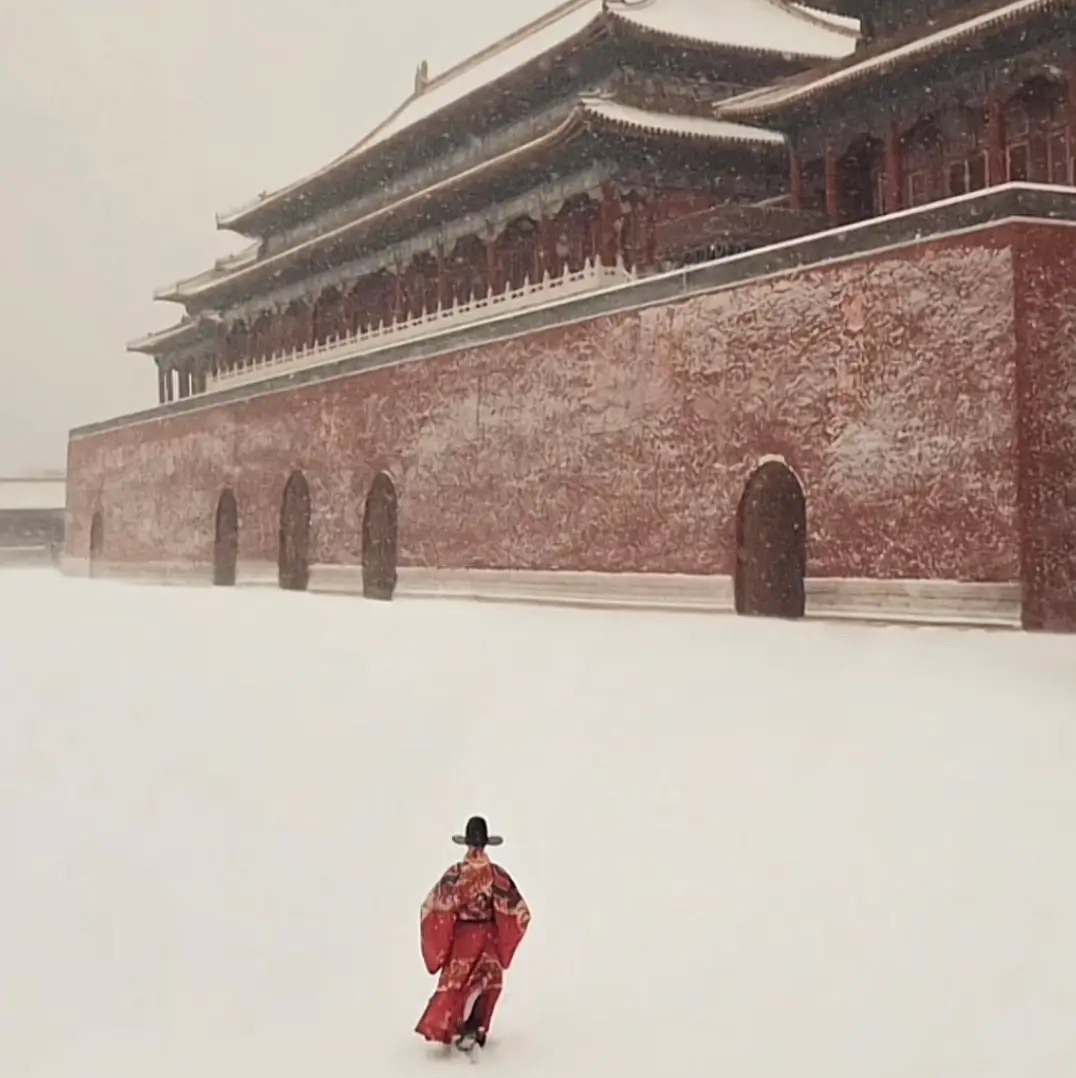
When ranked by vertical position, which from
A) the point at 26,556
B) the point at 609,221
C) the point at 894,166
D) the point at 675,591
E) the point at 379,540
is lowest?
the point at 675,591

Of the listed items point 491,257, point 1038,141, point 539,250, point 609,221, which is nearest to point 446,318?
point 491,257

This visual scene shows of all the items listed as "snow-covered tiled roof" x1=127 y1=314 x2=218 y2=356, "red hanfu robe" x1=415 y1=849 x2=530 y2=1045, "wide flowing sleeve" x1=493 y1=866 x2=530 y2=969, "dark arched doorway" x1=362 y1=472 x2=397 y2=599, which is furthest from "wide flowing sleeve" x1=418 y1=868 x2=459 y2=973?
"snow-covered tiled roof" x1=127 y1=314 x2=218 y2=356

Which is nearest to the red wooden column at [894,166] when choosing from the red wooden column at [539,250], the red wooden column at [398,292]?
the red wooden column at [539,250]

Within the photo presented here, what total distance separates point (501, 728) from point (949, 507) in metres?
4.84

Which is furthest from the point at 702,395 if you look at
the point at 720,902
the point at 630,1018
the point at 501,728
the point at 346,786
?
the point at 630,1018

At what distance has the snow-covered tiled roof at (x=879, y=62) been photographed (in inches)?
480

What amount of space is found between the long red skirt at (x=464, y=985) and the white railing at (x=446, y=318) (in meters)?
13.4

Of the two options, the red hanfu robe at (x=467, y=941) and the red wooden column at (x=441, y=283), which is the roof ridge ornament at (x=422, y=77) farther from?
the red hanfu robe at (x=467, y=941)

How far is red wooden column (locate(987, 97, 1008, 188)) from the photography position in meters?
13.0

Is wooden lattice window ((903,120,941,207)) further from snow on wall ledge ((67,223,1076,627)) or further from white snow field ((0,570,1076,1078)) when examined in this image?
white snow field ((0,570,1076,1078))

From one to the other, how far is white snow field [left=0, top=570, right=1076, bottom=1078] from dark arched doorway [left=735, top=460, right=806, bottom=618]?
3.04m

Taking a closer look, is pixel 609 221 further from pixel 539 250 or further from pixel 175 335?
pixel 175 335

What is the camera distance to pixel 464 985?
380cm

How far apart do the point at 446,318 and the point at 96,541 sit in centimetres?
1276
